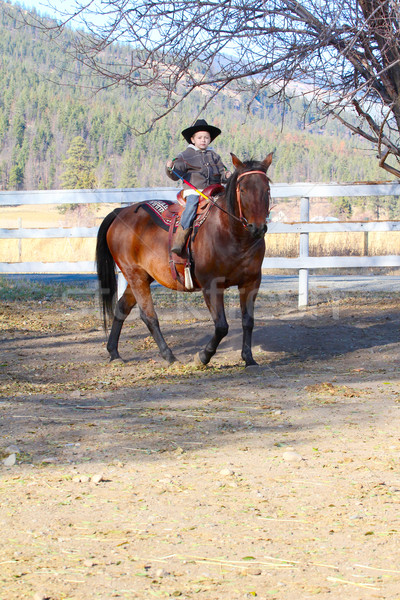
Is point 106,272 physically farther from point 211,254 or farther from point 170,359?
point 211,254

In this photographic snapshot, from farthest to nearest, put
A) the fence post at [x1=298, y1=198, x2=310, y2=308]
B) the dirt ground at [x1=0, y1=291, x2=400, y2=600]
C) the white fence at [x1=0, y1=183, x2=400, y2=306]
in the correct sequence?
the fence post at [x1=298, y1=198, x2=310, y2=308] < the white fence at [x1=0, y1=183, x2=400, y2=306] < the dirt ground at [x1=0, y1=291, x2=400, y2=600]

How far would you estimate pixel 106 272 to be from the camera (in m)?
8.61

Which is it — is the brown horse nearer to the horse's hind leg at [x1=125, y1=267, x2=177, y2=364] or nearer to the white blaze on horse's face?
the horse's hind leg at [x1=125, y1=267, x2=177, y2=364]

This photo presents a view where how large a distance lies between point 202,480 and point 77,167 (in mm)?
107574

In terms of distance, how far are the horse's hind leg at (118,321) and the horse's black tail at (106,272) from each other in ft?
0.60

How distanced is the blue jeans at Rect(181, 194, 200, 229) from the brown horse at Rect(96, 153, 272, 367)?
0.15m

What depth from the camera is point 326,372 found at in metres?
6.71

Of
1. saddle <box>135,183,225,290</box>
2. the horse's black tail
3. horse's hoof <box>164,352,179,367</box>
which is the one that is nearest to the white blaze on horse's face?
saddle <box>135,183,225,290</box>

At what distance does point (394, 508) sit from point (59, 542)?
1.55 meters

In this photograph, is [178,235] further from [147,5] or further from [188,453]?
[188,453]

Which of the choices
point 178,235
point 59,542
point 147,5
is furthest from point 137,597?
point 147,5

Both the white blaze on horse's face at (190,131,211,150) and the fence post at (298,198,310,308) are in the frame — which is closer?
the white blaze on horse's face at (190,131,211,150)

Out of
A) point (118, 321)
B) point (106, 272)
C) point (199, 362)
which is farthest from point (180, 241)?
point (106, 272)

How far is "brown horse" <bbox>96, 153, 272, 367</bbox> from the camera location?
6316mm
